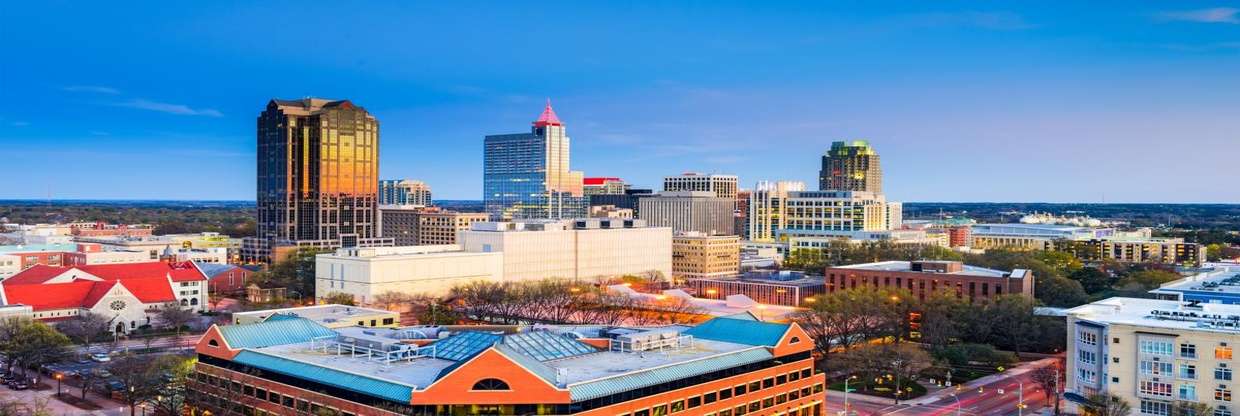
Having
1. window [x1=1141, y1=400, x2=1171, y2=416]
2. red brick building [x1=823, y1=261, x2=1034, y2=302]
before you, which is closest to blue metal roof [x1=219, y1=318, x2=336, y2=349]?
window [x1=1141, y1=400, x2=1171, y2=416]

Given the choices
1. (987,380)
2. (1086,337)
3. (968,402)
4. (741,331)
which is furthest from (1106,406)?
(741,331)

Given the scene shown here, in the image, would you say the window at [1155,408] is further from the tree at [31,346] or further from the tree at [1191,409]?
the tree at [31,346]

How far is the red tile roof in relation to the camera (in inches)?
5276

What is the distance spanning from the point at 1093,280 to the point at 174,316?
A: 142 metres

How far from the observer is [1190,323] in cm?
8588

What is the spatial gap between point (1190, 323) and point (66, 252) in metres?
183

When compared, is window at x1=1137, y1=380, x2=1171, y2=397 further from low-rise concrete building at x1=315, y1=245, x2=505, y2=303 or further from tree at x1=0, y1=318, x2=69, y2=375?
low-rise concrete building at x1=315, y1=245, x2=505, y2=303

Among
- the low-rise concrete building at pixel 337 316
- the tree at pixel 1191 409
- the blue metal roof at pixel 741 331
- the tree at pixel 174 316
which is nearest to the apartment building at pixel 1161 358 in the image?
the tree at pixel 1191 409

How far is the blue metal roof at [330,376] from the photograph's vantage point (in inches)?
2518

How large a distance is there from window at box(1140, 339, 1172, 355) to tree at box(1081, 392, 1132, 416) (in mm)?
4251

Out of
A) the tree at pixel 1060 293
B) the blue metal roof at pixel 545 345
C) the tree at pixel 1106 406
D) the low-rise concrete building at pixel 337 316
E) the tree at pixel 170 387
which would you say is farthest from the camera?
the tree at pixel 1060 293

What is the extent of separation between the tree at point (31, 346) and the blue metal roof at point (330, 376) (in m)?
36.0

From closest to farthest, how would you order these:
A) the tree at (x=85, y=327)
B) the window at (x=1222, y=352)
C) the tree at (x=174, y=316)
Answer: the window at (x=1222, y=352) < the tree at (x=85, y=327) < the tree at (x=174, y=316)

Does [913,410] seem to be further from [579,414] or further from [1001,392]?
[579,414]
